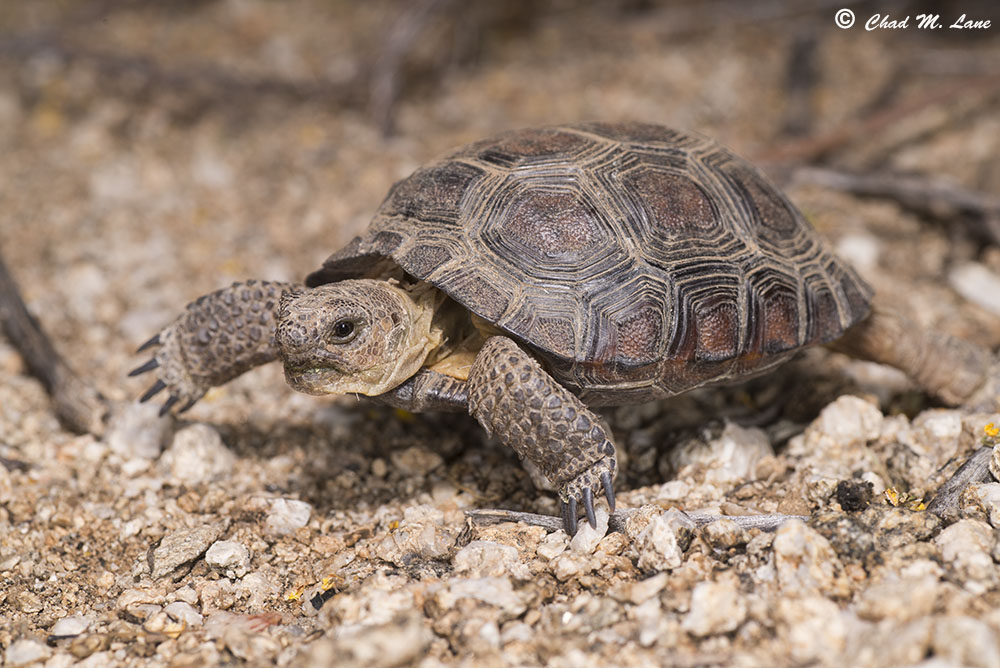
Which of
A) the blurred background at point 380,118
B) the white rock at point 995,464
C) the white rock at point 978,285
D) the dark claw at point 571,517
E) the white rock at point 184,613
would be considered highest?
the blurred background at point 380,118

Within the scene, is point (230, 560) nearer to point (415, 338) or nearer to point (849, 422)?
point (415, 338)

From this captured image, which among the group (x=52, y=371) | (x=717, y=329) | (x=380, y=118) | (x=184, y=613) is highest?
(x=380, y=118)

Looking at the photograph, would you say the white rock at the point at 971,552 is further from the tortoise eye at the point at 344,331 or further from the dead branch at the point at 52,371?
the dead branch at the point at 52,371

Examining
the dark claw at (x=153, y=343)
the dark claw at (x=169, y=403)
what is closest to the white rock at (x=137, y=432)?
the dark claw at (x=169, y=403)

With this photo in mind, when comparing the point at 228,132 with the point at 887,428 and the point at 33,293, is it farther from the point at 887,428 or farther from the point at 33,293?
the point at 887,428

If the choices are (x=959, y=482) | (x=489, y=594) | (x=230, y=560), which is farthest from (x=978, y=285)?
(x=230, y=560)

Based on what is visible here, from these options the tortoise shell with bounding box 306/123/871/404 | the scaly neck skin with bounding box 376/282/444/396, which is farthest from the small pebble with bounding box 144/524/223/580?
the tortoise shell with bounding box 306/123/871/404

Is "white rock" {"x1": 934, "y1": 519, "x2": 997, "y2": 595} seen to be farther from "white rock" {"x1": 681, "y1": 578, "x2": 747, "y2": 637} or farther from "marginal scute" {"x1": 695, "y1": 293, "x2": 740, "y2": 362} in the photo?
"marginal scute" {"x1": 695, "y1": 293, "x2": 740, "y2": 362}
